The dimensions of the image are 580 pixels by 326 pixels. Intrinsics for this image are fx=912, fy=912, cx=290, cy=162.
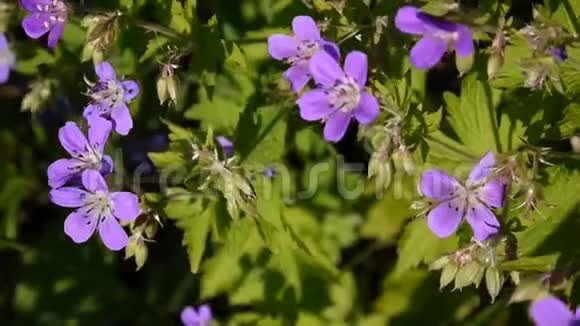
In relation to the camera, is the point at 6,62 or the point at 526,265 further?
the point at 6,62

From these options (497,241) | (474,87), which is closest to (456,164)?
(474,87)

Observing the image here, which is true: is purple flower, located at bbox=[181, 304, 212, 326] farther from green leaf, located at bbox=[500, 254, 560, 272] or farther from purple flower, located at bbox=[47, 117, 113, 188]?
green leaf, located at bbox=[500, 254, 560, 272]

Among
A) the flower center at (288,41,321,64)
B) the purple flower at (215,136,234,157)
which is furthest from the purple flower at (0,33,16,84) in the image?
the flower center at (288,41,321,64)

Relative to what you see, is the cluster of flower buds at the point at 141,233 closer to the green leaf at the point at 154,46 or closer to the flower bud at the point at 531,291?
the green leaf at the point at 154,46

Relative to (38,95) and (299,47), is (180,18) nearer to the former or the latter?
(299,47)

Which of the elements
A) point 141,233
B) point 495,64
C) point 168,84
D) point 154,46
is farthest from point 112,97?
point 495,64

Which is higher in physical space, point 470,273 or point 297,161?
point 470,273

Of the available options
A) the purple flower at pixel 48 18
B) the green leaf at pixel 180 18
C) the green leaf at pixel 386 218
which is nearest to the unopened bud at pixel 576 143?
the green leaf at pixel 386 218
